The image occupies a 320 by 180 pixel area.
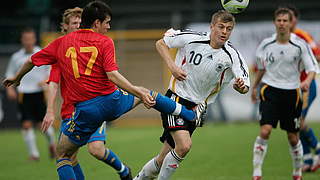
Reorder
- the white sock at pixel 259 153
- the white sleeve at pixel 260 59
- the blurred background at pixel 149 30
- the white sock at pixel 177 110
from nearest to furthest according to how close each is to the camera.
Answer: the white sock at pixel 177 110, the white sock at pixel 259 153, the white sleeve at pixel 260 59, the blurred background at pixel 149 30

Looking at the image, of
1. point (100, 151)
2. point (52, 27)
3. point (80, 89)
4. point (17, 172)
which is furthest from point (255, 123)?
point (80, 89)

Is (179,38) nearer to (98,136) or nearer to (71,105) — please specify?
(71,105)

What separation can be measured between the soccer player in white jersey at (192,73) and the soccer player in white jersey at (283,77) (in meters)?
1.38

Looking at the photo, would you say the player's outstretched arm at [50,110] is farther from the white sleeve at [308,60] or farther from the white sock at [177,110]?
the white sleeve at [308,60]

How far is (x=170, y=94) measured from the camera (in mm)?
7582

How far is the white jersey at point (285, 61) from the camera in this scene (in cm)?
877

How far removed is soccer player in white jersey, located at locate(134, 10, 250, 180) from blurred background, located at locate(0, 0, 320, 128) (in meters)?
11.9

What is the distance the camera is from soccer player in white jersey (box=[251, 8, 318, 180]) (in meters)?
8.66

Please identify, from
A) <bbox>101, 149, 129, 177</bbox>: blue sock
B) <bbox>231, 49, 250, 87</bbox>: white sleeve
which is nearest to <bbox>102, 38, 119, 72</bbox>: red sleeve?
<bbox>231, 49, 250, 87</bbox>: white sleeve

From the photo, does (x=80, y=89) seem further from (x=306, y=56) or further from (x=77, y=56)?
(x=306, y=56)

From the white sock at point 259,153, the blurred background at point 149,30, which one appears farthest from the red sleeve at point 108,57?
the blurred background at point 149,30

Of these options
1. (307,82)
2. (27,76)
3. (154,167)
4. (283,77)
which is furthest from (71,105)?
(27,76)

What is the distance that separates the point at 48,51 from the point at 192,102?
1.80 metres

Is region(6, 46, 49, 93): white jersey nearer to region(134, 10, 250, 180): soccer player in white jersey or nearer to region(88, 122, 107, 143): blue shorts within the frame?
region(88, 122, 107, 143): blue shorts
